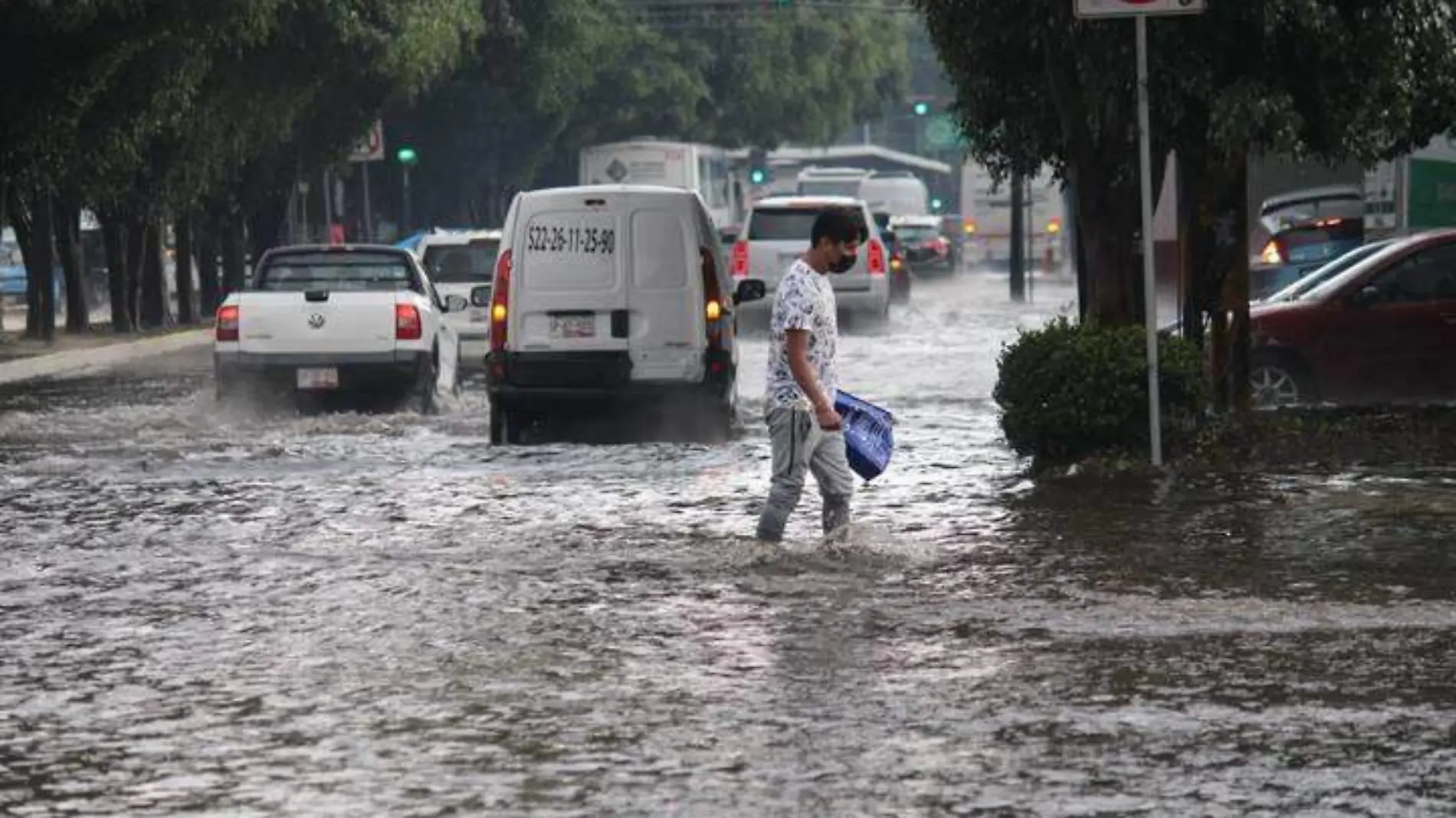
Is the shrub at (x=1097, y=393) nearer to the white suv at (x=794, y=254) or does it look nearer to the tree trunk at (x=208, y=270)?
the white suv at (x=794, y=254)

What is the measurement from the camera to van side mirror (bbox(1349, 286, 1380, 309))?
71.0ft

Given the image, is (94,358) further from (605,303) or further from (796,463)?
(796,463)

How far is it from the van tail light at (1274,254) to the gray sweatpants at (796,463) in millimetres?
22277

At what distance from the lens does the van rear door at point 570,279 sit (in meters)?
20.4

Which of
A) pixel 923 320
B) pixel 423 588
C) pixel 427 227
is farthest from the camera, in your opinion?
pixel 427 227

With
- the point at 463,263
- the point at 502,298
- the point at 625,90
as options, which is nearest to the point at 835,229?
the point at 502,298

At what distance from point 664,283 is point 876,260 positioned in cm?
2050

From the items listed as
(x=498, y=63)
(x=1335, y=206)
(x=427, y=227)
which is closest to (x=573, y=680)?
(x=1335, y=206)

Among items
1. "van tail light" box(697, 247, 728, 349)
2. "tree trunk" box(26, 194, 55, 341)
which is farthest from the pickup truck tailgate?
"tree trunk" box(26, 194, 55, 341)

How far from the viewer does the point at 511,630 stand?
1144 centimetres

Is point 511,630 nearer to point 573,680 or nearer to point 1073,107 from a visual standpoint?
point 573,680

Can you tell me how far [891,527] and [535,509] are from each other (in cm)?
209

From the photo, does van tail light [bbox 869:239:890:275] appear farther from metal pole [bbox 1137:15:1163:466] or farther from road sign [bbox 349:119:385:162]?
metal pole [bbox 1137:15:1163:466]

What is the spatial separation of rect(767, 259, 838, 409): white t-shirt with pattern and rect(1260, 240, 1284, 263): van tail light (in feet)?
73.1
